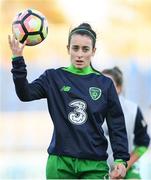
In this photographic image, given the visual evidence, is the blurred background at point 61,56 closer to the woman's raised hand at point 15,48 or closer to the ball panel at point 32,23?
the ball panel at point 32,23

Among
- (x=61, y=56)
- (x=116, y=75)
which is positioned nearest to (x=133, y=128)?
(x=116, y=75)

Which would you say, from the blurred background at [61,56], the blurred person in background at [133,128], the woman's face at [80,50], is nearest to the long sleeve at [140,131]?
the blurred person in background at [133,128]

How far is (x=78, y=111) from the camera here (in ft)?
15.0

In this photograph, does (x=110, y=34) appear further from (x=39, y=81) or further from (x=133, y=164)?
(x=39, y=81)

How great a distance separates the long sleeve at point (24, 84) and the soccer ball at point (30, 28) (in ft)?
0.86

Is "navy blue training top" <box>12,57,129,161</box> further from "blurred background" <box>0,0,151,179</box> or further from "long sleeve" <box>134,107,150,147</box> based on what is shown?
"blurred background" <box>0,0,151,179</box>

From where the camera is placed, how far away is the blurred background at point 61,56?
10.6m

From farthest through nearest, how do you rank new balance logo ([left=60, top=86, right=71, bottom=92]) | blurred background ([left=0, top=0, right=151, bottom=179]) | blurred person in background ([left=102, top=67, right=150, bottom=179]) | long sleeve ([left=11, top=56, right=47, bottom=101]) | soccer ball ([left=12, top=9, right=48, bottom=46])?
blurred background ([left=0, top=0, right=151, bottom=179]), blurred person in background ([left=102, top=67, right=150, bottom=179]), soccer ball ([left=12, top=9, right=48, bottom=46]), new balance logo ([left=60, top=86, right=71, bottom=92]), long sleeve ([left=11, top=56, right=47, bottom=101])

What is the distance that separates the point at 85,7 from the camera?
35.8 feet

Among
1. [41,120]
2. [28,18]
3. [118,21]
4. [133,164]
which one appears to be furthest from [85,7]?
[28,18]

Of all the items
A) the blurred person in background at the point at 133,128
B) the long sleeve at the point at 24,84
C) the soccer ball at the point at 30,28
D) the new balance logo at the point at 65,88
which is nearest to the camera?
the long sleeve at the point at 24,84

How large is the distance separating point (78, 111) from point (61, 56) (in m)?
6.22

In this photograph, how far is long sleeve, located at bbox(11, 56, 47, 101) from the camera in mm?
4469

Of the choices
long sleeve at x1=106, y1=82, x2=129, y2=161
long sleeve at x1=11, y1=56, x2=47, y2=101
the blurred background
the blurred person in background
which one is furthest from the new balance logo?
the blurred background
